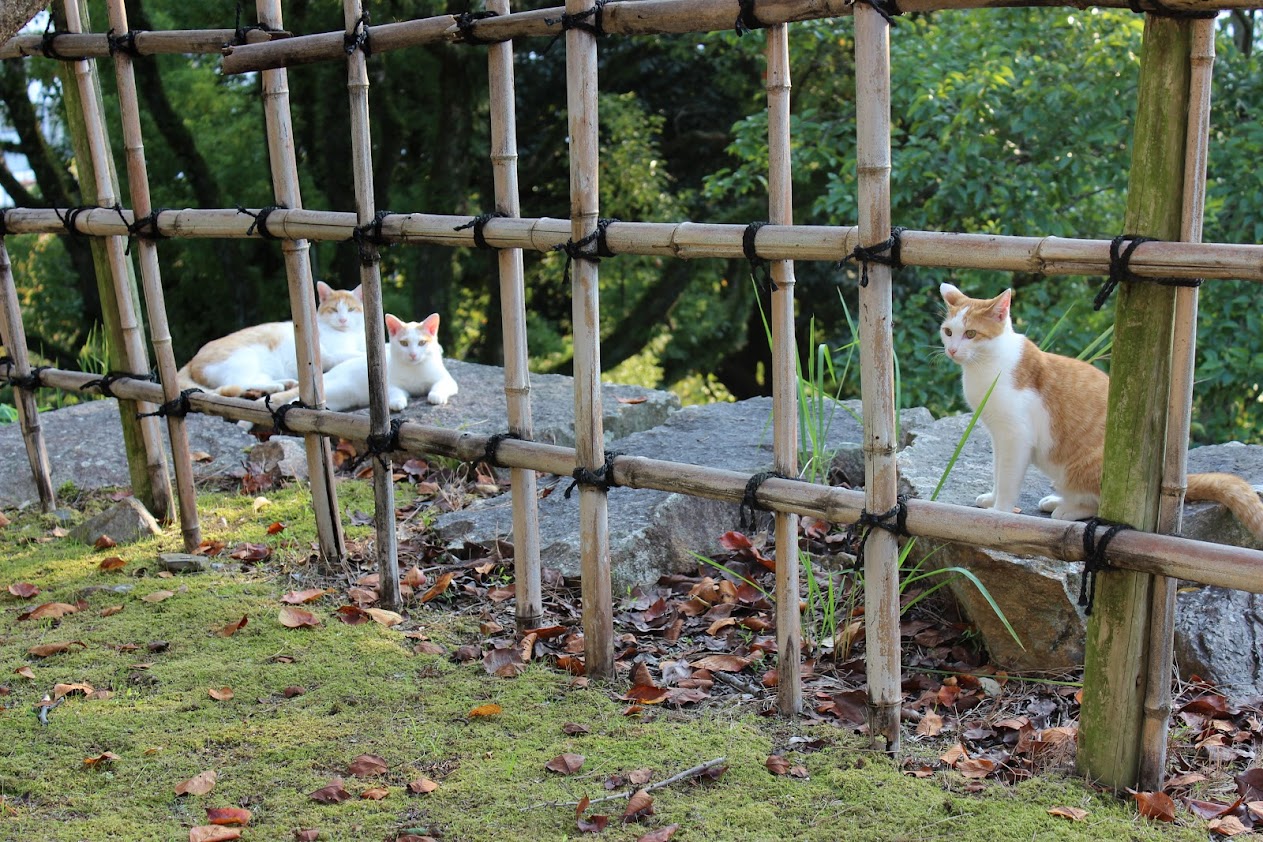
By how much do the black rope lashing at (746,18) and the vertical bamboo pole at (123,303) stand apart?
2.46 meters

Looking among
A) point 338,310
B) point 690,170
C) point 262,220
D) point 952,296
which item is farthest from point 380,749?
point 690,170

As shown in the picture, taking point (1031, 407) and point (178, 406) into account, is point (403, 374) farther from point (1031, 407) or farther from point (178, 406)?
point (1031, 407)

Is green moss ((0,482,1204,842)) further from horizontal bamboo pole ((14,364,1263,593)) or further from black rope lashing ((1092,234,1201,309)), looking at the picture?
black rope lashing ((1092,234,1201,309))

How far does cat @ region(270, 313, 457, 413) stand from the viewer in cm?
465

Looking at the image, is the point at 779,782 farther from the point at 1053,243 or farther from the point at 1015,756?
the point at 1053,243

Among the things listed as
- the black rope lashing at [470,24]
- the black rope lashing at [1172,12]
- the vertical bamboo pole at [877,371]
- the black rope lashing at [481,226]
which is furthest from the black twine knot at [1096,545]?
the black rope lashing at [470,24]

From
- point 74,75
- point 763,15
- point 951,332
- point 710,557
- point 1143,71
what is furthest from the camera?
point 74,75

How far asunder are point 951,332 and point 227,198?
6037 millimetres

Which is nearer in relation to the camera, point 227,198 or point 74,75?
point 74,75

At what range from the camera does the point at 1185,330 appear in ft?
6.63

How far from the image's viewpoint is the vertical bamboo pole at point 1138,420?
1982mm

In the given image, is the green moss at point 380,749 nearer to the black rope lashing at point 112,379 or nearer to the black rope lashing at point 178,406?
the black rope lashing at point 178,406

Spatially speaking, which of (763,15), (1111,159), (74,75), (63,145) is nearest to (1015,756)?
(763,15)

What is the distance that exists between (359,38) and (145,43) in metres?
0.98
